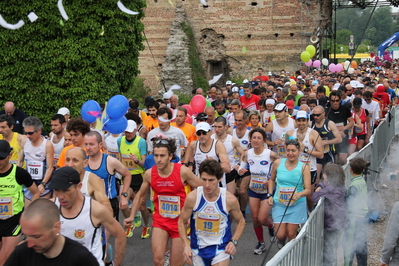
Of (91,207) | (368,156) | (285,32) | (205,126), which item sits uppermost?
(91,207)

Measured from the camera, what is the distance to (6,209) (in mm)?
5867

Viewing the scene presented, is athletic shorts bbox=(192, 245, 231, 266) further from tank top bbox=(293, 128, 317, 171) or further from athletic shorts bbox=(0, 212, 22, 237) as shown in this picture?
tank top bbox=(293, 128, 317, 171)

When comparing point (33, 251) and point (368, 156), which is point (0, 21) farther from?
point (33, 251)

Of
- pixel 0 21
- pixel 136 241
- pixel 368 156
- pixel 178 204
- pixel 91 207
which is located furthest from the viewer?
pixel 0 21

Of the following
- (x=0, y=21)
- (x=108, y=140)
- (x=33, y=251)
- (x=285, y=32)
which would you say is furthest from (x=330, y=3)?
(x=33, y=251)

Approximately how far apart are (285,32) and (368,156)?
21570 mm

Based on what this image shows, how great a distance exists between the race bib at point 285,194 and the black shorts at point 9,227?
123 inches

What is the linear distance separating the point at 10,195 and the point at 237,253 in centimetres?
324

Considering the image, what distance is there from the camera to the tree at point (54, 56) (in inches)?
581

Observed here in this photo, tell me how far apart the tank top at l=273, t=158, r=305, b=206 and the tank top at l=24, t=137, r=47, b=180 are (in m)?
3.44

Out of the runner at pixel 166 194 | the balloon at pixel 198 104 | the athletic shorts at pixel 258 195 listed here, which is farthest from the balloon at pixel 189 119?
the runner at pixel 166 194

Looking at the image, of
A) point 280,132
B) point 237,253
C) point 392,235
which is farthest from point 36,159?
point 392,235

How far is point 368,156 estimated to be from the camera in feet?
30.5

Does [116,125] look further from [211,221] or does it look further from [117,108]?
[211,221]
